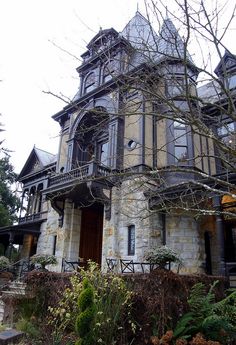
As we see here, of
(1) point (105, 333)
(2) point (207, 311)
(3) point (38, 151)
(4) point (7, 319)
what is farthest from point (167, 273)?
(3) point (38, 151)

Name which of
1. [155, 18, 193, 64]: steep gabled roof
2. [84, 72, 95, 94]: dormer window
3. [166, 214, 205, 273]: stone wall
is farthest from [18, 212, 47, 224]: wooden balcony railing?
[155, 18, 193, 64]: steep gabled roof

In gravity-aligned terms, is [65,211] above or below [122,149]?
below

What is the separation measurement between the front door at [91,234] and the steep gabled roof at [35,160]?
854cm

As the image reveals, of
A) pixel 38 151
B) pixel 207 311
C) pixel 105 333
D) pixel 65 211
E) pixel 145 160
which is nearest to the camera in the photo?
pixel 105 333

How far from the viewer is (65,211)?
50.1ft

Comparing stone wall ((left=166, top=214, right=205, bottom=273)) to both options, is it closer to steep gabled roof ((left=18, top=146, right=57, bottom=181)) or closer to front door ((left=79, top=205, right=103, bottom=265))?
front door ((left=79, top=205, right=103, bottom=265))

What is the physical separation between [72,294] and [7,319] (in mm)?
3094

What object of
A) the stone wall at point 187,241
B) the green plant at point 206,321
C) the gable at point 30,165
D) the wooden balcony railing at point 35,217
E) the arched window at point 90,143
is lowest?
the green plant at point 206,321

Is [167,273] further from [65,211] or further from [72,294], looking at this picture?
[65,211]

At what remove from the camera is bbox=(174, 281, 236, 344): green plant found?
5762mm

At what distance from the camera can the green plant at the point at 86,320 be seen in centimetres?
523

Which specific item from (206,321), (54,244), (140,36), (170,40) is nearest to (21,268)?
(54,244)

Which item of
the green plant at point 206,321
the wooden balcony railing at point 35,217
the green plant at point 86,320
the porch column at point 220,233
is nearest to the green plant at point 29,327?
the green plant at point 86,320

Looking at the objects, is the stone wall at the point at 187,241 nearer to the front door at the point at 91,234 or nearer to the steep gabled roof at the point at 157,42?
the front door at the point at 91,234
